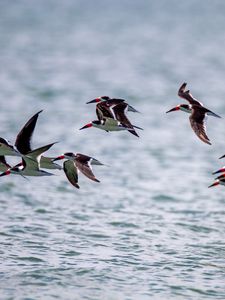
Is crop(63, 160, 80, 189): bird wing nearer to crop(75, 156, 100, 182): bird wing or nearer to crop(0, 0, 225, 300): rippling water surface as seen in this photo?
crop(75, 156, 100, 182): bird wing

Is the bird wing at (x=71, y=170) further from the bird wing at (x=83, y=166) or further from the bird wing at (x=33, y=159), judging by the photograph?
the bird wing at (x=33, y=159)

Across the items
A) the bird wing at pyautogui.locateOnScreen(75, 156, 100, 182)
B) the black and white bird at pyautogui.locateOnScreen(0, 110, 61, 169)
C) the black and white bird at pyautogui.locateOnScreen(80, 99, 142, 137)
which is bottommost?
the bird wing at pyautogui.locateOnScreen(75, 156, 100, 182)

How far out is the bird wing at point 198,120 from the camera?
62.7 feet

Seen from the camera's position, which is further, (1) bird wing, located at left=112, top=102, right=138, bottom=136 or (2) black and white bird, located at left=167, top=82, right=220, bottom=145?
(1) bird wing, located at left=112, top=102, right=138, bottom=136

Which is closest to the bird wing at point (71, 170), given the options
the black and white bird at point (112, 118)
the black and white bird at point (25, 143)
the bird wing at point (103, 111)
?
the black and white bird at point (25, 143)

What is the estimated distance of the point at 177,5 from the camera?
440 ft

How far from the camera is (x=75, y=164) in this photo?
64.1 feet

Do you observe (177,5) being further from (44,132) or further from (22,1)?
(44,132)

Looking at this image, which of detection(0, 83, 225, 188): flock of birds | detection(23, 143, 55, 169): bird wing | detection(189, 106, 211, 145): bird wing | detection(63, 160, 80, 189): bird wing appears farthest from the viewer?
detection(63, 160, 80, 189): bird wing

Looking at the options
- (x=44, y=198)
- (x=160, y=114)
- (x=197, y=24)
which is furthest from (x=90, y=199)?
(x=197, y=24)

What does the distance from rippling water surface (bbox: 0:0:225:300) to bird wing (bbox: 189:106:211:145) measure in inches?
127

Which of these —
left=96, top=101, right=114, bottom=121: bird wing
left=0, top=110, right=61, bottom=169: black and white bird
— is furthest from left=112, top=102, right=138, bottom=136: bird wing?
left=0, top=110, right=61, bottom=169: black and white bird

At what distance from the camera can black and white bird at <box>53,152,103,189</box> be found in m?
19.2

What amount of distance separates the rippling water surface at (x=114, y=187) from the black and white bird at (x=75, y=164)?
6.94 feet
